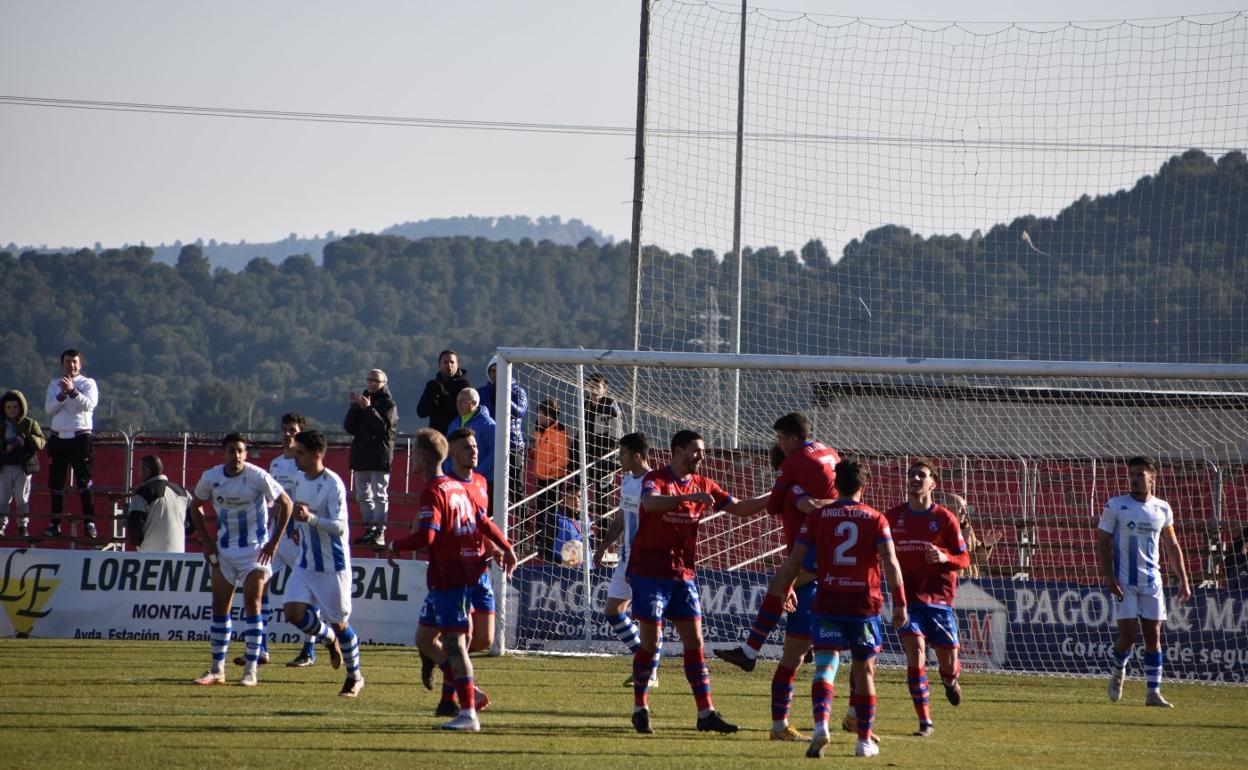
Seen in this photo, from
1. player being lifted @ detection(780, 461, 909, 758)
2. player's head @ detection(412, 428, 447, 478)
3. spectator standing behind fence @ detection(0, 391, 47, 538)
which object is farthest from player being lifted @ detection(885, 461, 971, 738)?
spectator standing behind fence @ detection(0, 391, 47, 538)

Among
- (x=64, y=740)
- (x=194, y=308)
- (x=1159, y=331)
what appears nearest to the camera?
A: (x=64, y=740)

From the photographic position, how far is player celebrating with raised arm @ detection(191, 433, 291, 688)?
12.2 metres

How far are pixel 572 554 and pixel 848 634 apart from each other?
7722 millimetres

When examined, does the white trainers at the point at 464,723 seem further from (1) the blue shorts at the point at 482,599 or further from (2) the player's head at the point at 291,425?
(2) the player's head at the point at 291,425

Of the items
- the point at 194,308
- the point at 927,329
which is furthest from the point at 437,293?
the point at 927,329

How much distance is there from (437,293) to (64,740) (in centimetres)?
12044

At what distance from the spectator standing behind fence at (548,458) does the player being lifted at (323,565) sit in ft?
16.0

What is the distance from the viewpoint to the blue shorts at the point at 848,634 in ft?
29.6

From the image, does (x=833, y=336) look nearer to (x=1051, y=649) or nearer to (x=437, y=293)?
(x=1051, y=649)

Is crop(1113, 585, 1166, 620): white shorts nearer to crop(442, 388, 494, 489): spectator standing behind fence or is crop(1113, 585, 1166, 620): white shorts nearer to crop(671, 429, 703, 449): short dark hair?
crop(671, 429, 703, 449): short dark hair

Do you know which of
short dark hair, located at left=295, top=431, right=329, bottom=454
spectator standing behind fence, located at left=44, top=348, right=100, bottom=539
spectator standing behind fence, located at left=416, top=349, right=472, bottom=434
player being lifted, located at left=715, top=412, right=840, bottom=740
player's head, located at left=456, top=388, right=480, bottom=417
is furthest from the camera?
spectator standing behind fence, located at left=44, top=348, right=100, bottom=539

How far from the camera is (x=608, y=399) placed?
16766 mm

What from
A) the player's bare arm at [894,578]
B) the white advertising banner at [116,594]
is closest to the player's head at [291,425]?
the white advertising banner at [116,594]

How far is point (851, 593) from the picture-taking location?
9.05 meters
